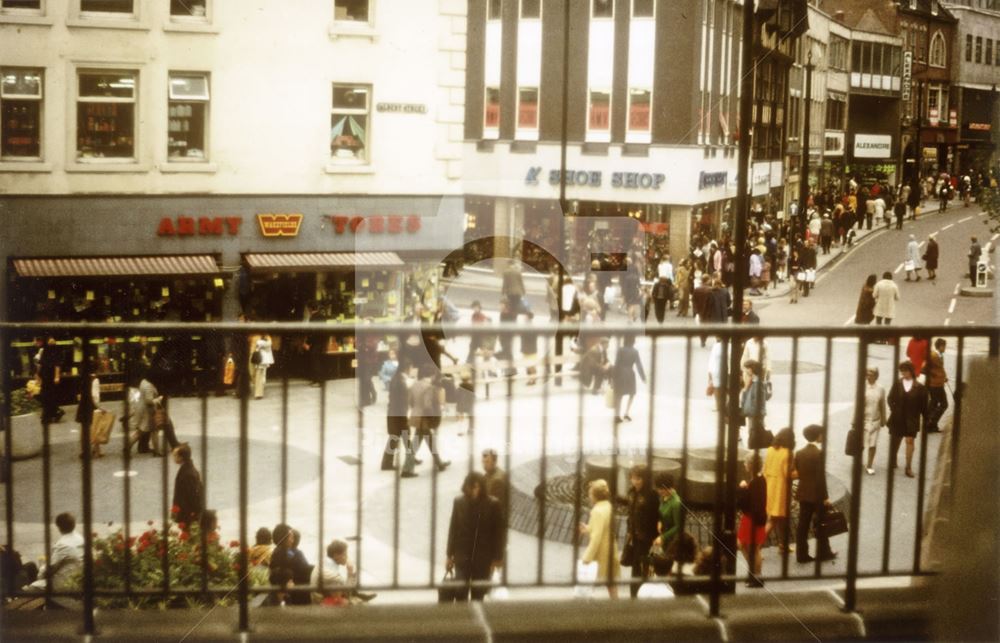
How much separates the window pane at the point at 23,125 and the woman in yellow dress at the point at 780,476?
412 cm

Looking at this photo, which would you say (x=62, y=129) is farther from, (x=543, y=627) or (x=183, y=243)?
(x=543, y=627)

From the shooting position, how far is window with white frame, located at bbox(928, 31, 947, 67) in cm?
677

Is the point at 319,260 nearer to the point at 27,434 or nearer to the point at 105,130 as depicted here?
the point at 105,130

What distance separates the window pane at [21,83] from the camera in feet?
19.3

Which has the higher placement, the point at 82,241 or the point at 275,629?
the point at 82,241

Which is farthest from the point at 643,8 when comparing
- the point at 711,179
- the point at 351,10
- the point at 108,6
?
the point at 108,6

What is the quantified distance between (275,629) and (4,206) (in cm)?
324

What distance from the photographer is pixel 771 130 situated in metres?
18.9

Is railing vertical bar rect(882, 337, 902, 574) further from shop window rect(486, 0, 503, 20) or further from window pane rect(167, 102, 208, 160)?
shop window rect(486, 0, 503, 20)

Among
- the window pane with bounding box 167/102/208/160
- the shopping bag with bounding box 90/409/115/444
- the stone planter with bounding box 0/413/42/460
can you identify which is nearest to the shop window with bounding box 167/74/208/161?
the window pane with bounding box 167/102/208/160

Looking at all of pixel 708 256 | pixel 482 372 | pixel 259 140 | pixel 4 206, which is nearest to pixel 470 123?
pixel 708 256

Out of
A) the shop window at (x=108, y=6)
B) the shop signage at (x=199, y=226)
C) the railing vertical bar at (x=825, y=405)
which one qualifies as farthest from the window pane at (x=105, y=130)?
the railing vertical bar at (x=825, y=405)

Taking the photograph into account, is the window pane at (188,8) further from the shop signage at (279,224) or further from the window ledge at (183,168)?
the shop signage at (279,224)

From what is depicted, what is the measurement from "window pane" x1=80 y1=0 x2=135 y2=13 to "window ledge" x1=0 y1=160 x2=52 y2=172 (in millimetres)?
832
